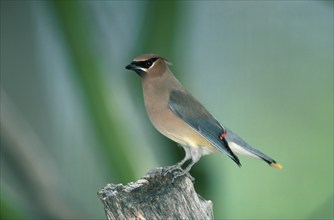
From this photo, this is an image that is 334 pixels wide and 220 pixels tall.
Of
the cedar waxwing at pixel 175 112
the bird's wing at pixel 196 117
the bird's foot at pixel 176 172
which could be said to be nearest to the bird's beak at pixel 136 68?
the cedar waxwing at pixel 175 112

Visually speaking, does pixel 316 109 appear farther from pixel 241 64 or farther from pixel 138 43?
pixel 138 43

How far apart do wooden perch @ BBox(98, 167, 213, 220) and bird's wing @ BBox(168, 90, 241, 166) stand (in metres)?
0.31

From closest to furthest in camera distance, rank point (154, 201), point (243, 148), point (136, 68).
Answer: point (154, 201) < point (136, 68) < point (243, 148)

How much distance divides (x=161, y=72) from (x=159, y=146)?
1.67 ft

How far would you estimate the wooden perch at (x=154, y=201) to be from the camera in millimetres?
1530

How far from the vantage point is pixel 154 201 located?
156 centimetres

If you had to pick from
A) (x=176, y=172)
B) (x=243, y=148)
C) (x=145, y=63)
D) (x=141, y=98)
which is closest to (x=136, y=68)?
(x=145, y=63)

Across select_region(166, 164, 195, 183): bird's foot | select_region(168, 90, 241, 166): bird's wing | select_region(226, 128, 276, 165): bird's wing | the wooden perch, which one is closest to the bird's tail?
select_region(226, 128, 276, 165): bird's wing

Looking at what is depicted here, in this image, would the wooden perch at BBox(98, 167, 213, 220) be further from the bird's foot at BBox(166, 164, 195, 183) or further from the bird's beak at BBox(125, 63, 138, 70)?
the bird's beak at BBox(125, 63, 138, 70)

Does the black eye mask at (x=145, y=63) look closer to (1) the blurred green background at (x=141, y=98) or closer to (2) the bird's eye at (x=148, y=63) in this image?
(2) the bird's eye at (x=148, y=63)

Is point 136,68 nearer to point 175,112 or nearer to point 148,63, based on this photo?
point 148,63

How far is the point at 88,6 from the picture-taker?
2.61 m

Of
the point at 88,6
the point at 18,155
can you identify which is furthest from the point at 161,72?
the point at 18,155

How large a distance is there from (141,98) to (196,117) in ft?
1.69
